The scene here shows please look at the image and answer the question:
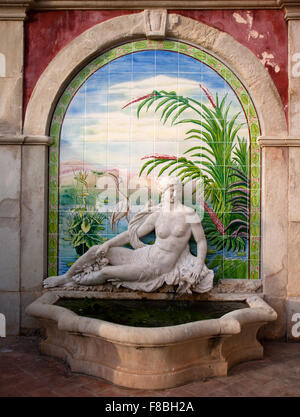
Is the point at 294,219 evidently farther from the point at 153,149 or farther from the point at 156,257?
the point at 153,149

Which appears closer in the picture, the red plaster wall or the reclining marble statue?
the reclining marble statue

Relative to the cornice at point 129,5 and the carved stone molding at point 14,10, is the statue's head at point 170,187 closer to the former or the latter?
the cornice at point 129,5

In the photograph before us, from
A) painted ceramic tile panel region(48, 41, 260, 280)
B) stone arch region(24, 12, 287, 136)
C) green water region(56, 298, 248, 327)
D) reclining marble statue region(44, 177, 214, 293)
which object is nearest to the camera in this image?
green water region(56, 298, 248, 327)

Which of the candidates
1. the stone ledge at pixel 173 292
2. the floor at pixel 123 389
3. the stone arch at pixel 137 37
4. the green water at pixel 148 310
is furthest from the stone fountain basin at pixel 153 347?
the stone arch at pixel 137 37

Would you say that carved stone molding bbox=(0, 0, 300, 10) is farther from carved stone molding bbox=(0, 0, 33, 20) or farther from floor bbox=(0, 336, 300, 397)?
floor bbox=(0, 336, 300, 397)

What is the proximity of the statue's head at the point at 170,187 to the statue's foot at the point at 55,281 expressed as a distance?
1.53 meters

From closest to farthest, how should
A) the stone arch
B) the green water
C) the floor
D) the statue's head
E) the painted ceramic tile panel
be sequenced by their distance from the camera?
the floor, the green water, the statue's head, the stone arch, the painted ceramic tile panel

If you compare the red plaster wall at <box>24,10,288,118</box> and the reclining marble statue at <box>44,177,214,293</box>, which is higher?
the red plaster wall at <box>24,10,288,118</box>

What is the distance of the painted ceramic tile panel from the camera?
15.2 feet

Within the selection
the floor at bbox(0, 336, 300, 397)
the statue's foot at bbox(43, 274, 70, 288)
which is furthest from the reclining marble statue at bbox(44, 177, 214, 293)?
the floor at bbox(0, 336, 300, 397)

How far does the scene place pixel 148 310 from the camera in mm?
3932

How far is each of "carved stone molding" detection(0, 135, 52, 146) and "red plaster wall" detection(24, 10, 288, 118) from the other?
18.8 inches

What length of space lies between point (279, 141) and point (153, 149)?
151 cm

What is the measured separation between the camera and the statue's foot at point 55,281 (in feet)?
14.7
